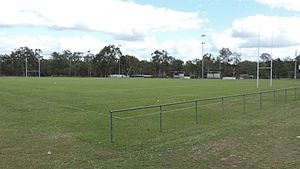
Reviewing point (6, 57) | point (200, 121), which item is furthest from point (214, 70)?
point (200, 121)

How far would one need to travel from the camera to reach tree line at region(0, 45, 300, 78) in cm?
14175

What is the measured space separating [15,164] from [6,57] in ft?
489

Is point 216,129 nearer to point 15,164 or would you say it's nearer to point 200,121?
point 200,121

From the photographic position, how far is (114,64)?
147 metres

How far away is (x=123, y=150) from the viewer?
9320 millimetres

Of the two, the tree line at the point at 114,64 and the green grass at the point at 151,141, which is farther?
the tree line at the point at 114,64

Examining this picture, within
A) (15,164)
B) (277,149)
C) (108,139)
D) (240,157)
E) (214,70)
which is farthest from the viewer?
(214,70)

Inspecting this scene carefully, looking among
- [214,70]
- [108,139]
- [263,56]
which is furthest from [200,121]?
[263,56]

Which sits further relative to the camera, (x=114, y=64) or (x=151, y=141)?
(x=114, y=64)

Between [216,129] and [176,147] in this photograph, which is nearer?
[176,147]

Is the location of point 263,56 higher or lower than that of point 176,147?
higher

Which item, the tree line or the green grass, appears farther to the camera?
the tree line

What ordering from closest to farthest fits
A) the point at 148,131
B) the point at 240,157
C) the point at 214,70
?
1. the point at 240,157
2. the point at 148,131
3. the point at 214,70

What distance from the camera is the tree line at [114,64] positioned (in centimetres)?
14175
